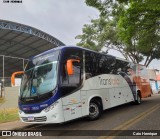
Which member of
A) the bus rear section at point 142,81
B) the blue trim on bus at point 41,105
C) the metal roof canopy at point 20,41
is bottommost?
the blue trim on bus at point 41,105

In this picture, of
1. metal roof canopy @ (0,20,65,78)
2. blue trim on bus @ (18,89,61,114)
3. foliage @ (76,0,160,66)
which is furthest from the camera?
metal roof canopy @ (0,20,65,78)

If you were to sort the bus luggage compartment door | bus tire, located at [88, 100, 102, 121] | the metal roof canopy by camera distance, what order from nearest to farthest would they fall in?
1. the bus luggage compartment door
2. bus tire, located at [88, 100, 102, 121]
3. the metal roof canopy

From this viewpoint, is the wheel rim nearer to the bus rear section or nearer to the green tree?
the bus rear section

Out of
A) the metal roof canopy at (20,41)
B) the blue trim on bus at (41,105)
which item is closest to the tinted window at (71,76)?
the blue trim on bus at (41,105)

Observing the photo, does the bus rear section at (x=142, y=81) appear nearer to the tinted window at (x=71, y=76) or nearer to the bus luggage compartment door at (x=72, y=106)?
the tinted window at (x=71, y=76)

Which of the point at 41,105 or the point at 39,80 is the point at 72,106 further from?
the point at 39,80

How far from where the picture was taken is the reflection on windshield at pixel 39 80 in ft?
31.0

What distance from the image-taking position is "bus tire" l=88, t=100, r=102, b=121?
11.0 meters

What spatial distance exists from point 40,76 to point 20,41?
29142mm

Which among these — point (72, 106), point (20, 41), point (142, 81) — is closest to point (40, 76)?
point (72, 106)

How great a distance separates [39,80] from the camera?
→ 387 inches

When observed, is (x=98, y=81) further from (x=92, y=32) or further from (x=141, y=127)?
(x=92, y=32)

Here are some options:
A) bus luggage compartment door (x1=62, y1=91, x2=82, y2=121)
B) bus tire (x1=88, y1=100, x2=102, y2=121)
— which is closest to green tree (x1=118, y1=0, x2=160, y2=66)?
bus tire (x1=88, y1=100, x2=102, y2=121)

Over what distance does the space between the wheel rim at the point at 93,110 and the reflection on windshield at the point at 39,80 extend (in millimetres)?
2492
